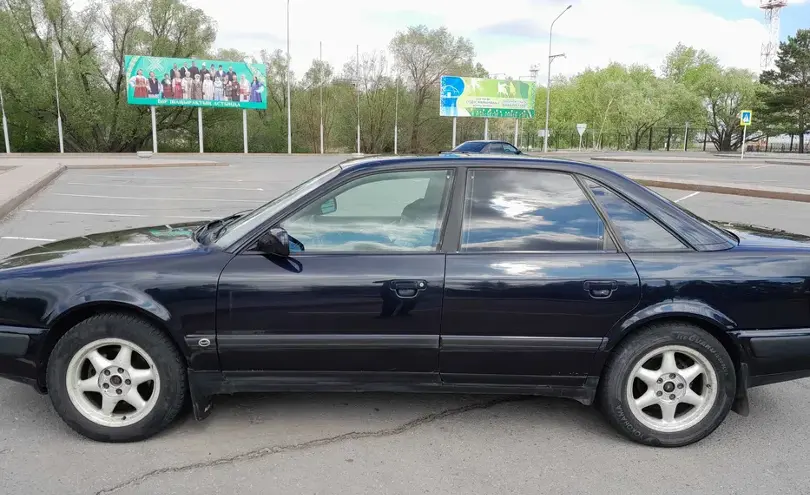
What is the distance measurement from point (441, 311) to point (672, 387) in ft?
4.25

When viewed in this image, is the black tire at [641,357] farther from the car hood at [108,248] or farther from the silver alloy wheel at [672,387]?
the car hood at [108,248]

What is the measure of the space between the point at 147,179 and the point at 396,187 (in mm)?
18713

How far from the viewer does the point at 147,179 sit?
784 inches

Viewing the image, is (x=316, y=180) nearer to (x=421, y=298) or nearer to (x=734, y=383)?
(x=421, y=298)

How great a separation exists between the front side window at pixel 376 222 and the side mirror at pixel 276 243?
0.15 meters

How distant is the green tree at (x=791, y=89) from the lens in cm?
5734

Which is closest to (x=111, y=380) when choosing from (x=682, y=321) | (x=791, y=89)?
(x=682, y=321)

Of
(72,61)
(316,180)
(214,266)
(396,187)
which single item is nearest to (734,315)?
(396,187)

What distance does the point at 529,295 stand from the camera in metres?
2.98

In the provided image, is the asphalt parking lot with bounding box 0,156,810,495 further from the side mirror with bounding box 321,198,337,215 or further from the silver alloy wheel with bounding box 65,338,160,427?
the side mirror with bounding box 321,198,337,215

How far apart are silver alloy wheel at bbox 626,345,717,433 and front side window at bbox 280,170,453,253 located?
1.29 metres

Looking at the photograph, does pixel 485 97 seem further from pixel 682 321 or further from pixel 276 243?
pixel 276 243

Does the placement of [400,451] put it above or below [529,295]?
below

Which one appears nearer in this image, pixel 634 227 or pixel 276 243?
pixel 276 243
